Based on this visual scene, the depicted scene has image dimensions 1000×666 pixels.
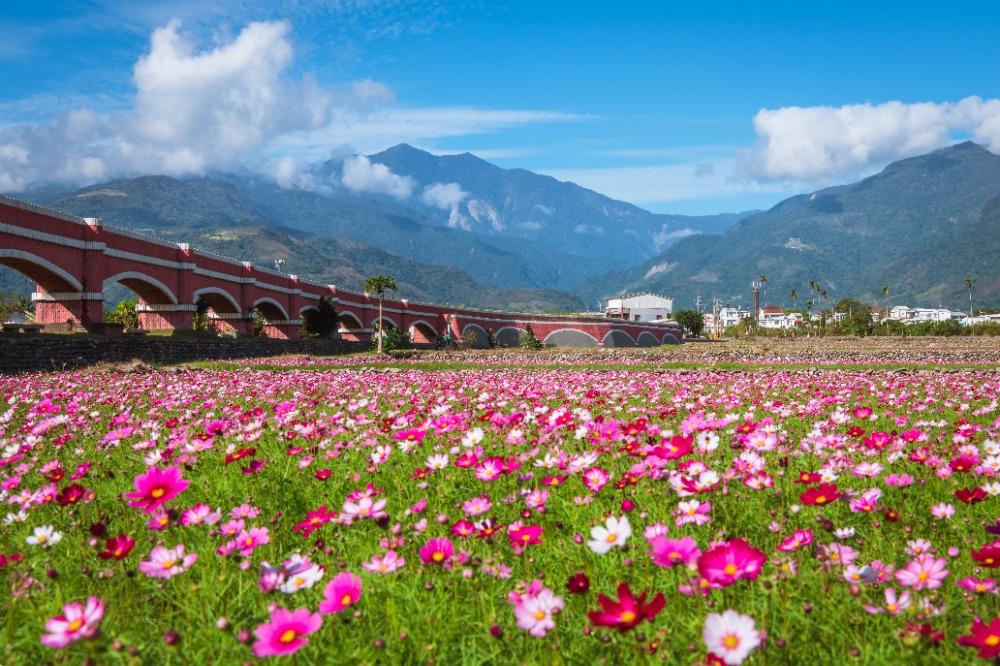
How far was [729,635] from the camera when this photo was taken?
1517 millimetres

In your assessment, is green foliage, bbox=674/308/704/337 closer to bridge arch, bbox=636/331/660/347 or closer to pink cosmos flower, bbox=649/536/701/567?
bridge arch, bbox=636/331/660/347

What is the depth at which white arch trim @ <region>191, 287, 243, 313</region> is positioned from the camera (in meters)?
42.2

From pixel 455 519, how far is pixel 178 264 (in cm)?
4214

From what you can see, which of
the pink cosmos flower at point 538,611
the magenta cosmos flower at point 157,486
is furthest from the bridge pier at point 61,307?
the pink cosmos flower at point 538,611

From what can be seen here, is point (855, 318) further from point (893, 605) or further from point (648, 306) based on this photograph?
point (893, 605)

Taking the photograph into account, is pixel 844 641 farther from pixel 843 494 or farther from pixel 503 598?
pixel 503 598

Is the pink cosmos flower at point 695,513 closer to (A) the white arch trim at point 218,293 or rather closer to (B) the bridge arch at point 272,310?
(A) the white arch trim at point 218,293

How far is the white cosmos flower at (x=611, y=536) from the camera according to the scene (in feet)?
6.53

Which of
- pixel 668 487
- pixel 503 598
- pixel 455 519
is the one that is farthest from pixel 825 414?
pixel 503 598

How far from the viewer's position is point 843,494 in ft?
8.82

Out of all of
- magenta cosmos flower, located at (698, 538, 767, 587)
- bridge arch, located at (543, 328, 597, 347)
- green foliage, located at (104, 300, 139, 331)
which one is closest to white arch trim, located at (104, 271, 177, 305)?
green foliage, located at (104, 300, 139, 331)

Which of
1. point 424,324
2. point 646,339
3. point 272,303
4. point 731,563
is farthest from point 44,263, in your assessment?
point 646,339

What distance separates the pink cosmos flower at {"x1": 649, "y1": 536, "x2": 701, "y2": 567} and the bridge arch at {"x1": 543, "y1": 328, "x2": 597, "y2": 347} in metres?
90.3

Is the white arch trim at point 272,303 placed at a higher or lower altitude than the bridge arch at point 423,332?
higher
